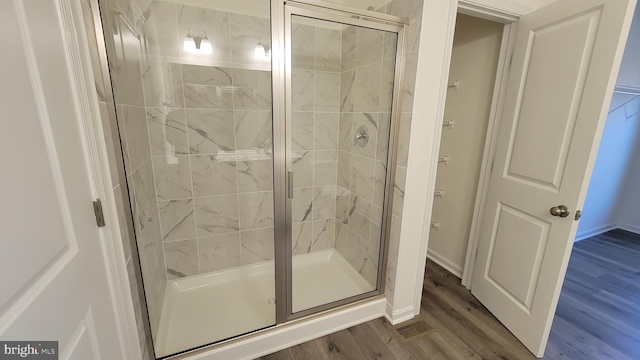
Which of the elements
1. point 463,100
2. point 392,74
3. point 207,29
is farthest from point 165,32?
point 463,100

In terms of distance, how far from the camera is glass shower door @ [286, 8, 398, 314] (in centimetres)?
184

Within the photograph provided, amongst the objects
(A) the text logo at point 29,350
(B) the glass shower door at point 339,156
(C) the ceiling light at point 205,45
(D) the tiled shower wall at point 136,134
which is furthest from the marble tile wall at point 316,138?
(A) the text logo at point 29,350

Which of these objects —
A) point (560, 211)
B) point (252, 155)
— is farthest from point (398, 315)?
point (252, 155)

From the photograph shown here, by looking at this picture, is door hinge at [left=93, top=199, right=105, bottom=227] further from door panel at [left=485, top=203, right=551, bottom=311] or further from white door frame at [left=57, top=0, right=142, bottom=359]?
door panel at [left=485, top=203, right=551, bottom=311]

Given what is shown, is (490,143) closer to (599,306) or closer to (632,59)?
(599,306)

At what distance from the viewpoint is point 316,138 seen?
238cm

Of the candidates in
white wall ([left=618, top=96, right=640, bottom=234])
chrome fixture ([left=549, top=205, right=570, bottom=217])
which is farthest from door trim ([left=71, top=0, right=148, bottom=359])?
white wall ([left=618, top=96, right=640, bottom=234])

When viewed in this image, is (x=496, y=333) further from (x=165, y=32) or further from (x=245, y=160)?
(x=165, y=32)

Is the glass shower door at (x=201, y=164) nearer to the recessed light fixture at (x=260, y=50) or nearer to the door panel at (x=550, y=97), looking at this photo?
the recessed light fixture at (x=260, y=50)

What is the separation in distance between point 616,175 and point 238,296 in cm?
462

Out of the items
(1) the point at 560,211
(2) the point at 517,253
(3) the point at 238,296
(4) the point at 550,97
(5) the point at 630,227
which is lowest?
(3) the point at 238,296

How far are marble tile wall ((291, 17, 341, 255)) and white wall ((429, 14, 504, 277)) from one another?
109 centimetres

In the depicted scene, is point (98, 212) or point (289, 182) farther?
point (289, 182)

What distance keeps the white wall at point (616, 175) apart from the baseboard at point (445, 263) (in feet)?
6.67
